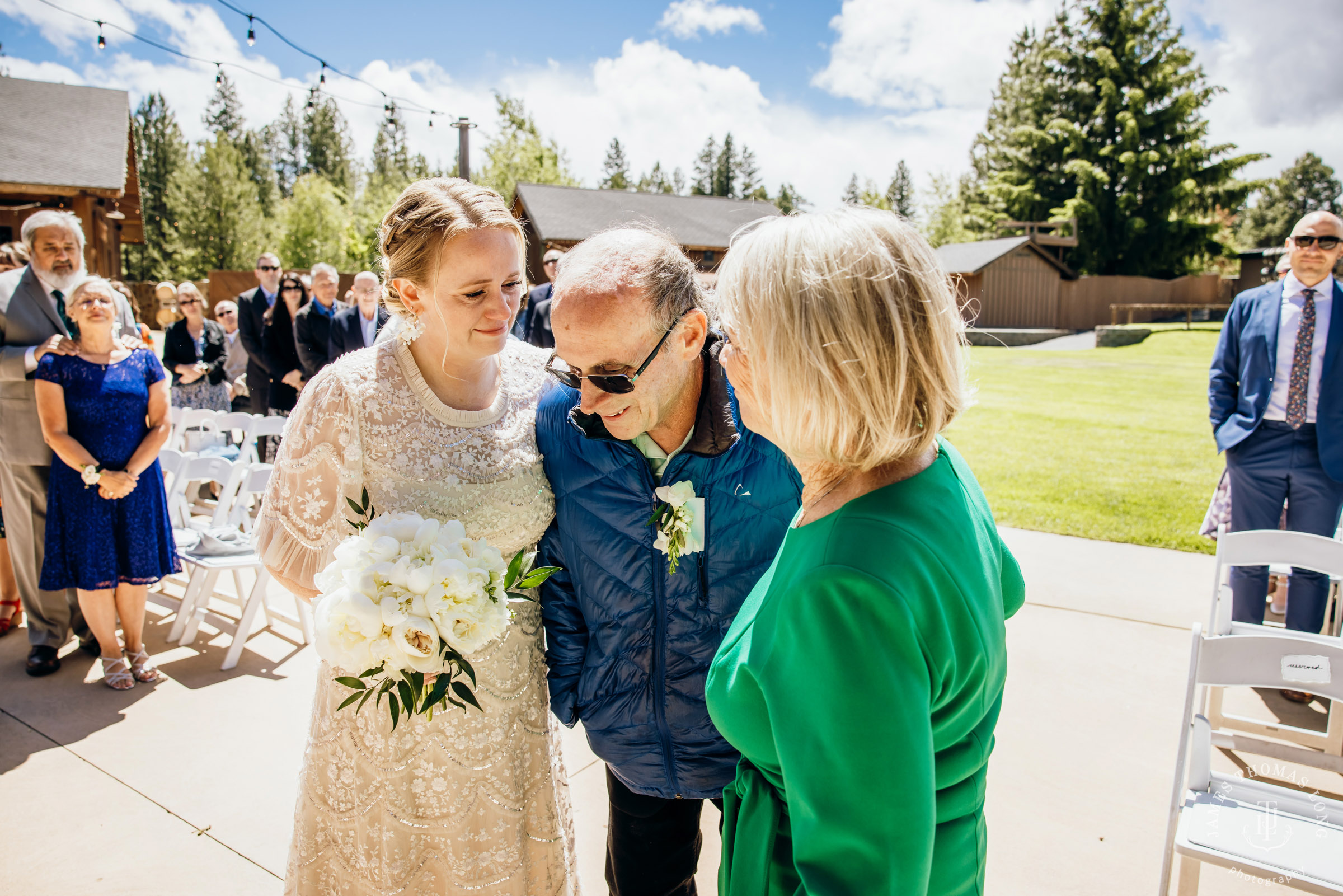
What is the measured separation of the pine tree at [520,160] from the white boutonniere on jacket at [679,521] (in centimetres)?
4012

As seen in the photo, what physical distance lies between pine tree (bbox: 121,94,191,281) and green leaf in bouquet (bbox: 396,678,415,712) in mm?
53668

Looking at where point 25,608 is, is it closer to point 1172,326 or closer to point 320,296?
point 320,296

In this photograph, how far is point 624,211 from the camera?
2745cm

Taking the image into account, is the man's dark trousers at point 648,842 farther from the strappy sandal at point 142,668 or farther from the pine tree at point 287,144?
the pine tree at point 287,144

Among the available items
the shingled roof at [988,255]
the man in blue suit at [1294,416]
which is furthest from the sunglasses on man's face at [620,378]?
the shingled roof at [988,255]

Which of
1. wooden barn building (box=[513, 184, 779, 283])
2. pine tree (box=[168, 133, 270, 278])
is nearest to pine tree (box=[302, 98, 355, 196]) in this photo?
pine tree (box=[168, 133, 270, 278])

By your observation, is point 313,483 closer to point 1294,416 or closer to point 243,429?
point 1294,416

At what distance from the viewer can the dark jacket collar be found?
174 cm

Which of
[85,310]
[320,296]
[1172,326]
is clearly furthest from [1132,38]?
[85,310]

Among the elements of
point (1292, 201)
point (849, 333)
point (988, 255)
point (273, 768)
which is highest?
point (1292, 201)

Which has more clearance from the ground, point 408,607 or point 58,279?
point 58,279

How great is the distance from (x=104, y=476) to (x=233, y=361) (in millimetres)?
5890

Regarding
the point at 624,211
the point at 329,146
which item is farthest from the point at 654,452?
the point at 329,146
